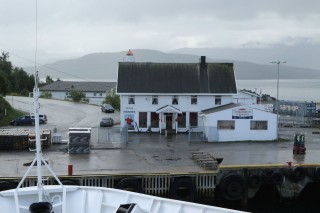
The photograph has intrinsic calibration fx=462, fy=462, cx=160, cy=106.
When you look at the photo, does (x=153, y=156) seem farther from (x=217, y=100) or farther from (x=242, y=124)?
(x=217, y=100)

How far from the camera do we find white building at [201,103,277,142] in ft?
124

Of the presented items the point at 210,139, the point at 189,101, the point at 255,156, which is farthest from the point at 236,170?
the point at 189,101

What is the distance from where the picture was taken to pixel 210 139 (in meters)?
37.4

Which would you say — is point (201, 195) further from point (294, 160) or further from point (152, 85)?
point (152, 85)

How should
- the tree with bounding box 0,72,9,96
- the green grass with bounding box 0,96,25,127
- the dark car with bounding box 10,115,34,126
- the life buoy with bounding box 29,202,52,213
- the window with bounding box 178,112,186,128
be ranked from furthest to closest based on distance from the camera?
1. the tree with bounding box 0,72,9,96
2. the green grass with bounding box 0,96,25,127
3. the dark car with bounding box 10,115,34,126
4. the window with bounding box 178,112,186,128
5. the life buoy with bounding box 29,202,52,213

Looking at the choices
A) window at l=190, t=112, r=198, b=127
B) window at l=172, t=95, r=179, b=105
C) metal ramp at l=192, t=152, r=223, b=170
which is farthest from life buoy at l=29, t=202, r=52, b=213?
window at l=190, t=112, r=198, b=127

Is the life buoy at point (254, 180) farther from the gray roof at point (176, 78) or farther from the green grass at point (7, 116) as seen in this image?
the green grass at point (7, 116)

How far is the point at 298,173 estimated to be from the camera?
27.1 m

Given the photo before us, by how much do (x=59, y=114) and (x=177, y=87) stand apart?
2186 cm

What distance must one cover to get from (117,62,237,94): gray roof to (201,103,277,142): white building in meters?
5.73

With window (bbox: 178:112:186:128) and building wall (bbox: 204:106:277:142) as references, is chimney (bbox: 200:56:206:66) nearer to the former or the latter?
window (bbox: 178:112:186:128)

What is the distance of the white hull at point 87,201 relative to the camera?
53.1 ft

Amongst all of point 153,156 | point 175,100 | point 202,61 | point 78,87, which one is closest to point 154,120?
point 175,100

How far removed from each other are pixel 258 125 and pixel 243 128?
1297 millimetres
